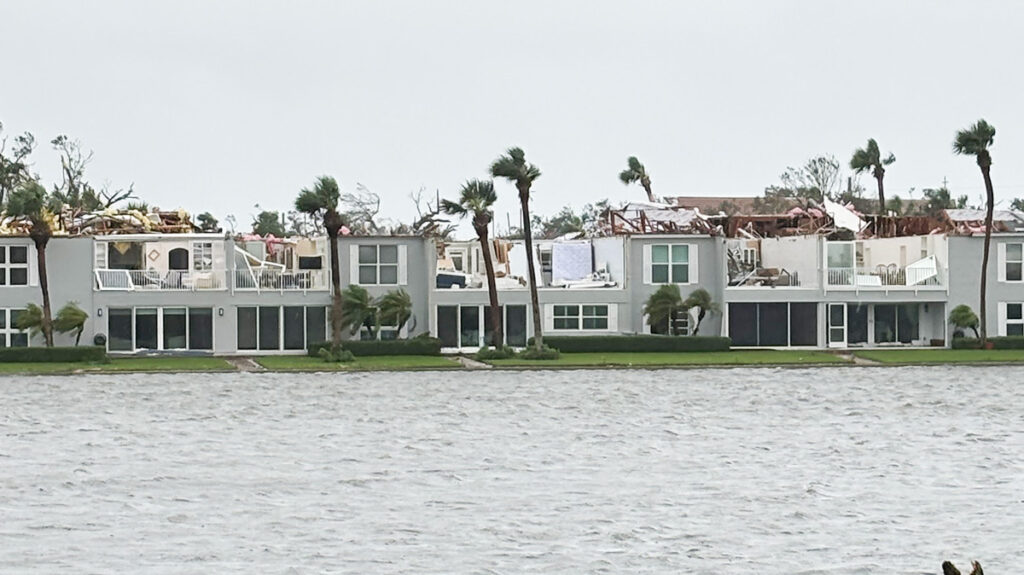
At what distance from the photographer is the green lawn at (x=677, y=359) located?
69.1 metres

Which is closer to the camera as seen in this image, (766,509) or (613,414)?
(766,509)

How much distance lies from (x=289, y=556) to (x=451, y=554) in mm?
2306

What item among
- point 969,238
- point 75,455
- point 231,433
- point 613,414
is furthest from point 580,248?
point 75,455

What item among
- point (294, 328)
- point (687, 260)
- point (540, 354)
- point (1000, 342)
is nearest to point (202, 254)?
point (294, 328)

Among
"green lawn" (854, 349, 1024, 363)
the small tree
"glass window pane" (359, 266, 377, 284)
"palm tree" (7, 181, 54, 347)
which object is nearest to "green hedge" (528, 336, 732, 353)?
"green lawn" (854, 349, 1024, 363)

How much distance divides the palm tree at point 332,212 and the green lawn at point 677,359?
5.69m


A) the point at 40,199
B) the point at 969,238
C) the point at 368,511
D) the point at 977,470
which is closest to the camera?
the point at 368,511

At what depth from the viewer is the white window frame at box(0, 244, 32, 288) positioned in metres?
72.0

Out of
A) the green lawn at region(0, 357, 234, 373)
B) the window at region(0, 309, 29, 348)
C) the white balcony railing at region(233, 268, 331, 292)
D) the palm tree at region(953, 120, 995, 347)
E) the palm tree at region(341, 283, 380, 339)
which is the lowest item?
the green lawn at region(0, 357, 234, 373)

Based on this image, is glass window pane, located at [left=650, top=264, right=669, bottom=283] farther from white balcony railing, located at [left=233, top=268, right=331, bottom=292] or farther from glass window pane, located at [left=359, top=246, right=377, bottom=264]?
white balcony railing, located at [left=233, top=268, right=331, bottom=292]

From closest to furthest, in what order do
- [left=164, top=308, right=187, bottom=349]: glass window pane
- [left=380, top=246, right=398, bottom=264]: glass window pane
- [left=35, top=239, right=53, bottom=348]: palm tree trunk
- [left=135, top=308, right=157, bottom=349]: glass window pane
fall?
1. [left=35, top=239, right=53, bottom=348]: palm tree trunk
2. [left=135, top=308, right=157, bottom=349]: glass window pane
3. [left=164, top=308, right=187, bottom=349]: glass window pane
4. [left=380, top=246, right=398, bottom=264]: glass window pane

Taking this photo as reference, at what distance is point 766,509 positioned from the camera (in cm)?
3312

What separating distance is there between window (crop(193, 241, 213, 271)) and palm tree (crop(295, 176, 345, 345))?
4978 millimetres

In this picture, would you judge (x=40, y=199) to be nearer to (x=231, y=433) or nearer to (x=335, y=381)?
(x=335, y=381)
